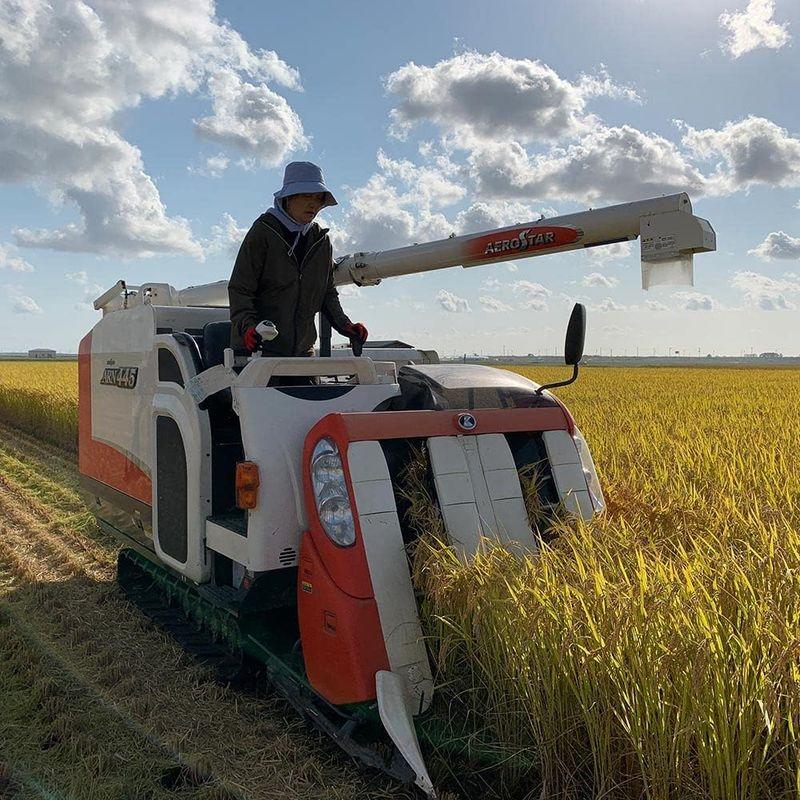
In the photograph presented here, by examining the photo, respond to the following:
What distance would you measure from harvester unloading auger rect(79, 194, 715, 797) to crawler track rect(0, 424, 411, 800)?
22cm

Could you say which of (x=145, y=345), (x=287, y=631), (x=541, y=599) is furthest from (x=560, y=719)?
(x=145, y=345)

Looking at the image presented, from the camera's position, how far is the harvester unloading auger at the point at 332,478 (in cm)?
273

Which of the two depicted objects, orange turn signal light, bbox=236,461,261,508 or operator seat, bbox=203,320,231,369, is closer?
orange turn signal light, bbox=236,461,261,508

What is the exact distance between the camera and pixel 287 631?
3430mm

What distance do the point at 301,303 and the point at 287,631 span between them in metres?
1.78

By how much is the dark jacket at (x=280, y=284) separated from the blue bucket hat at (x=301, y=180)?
0.18 m

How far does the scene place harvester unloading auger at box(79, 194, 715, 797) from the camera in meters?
2.73

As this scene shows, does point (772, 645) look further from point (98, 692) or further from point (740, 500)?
point (98, 692)

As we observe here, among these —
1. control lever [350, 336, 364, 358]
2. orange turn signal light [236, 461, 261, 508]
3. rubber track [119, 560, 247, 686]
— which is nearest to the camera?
orange turn signal light [236, 461, 261, 508]

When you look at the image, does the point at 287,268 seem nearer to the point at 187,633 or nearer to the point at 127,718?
the point at 187,633

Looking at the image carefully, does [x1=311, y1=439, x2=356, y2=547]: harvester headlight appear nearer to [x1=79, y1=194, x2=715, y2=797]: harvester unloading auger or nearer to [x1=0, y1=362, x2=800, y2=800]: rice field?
[x1=79, y1=194, x2=715, y2=797]: harvester unloading auger

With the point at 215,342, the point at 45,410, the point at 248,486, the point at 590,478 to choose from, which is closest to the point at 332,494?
the point at 248,486

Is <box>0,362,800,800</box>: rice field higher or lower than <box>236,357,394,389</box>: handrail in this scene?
lower

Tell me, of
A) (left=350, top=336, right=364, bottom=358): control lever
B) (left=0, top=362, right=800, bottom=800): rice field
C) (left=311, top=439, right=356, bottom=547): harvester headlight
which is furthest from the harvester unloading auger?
(left=350, top=336, right=364, bottom=358): control lever
